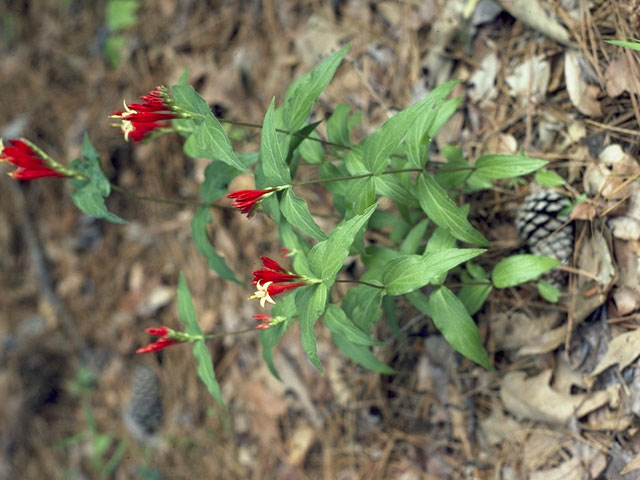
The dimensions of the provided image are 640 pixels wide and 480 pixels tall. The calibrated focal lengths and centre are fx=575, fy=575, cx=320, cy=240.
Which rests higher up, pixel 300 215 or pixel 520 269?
pixel 300 215

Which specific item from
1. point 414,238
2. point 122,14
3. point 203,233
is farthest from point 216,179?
point 122,14

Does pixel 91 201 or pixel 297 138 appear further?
pixel 91 201

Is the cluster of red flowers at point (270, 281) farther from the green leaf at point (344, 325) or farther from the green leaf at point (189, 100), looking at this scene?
the green leaf at point (189, 100)

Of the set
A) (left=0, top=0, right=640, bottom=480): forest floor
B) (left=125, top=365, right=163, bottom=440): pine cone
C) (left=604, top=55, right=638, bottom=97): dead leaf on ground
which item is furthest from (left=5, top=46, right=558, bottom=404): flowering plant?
(left=125, top=365, right=163, bottom=440): pine cone

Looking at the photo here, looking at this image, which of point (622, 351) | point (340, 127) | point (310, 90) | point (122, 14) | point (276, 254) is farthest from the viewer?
point (122, 14)

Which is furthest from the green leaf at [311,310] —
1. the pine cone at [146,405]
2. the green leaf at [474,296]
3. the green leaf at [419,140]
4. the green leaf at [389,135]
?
the pine cone at [146,405]

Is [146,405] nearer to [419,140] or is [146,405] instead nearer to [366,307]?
[366,307]

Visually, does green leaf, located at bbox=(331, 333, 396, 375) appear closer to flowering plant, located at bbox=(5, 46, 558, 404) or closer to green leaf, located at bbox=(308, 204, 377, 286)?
flowering plant, located at bbox=(5, 46, 558, 404)
